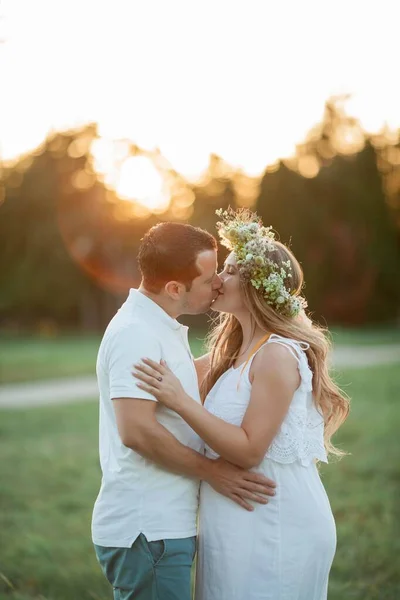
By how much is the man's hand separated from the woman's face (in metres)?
0.82

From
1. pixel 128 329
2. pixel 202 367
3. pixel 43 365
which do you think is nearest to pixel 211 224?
pixel 43 365

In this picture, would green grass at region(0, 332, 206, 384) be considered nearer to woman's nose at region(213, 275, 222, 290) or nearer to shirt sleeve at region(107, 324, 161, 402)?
woman's nose at region(213, 275, 222, 290)

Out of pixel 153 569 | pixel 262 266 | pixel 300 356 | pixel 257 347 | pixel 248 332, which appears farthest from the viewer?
pixel 248 332

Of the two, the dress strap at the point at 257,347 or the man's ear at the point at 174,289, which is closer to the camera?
the man's ear at the point at 174,289

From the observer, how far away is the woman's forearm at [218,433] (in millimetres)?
3508

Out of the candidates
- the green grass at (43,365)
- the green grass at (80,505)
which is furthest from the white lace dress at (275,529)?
the green grass at (43,365)

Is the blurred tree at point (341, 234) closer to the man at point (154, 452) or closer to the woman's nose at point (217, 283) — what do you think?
the woman's nose at point (217, 283)

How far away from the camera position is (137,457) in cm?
350

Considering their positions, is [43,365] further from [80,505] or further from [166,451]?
[166,451]

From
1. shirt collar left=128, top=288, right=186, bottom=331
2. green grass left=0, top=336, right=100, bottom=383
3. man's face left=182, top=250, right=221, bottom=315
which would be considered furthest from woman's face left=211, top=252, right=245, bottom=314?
green grass left=0, top=336, right=100, bottom=383

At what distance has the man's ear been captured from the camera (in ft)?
12.1

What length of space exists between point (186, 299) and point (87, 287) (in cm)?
4498

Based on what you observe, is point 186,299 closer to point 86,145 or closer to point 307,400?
point 307,400

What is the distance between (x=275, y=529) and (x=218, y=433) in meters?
0.59
